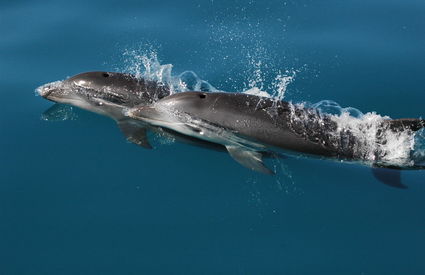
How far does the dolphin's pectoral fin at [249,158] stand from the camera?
259 inches

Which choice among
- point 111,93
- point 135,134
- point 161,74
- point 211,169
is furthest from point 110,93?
point 211,169

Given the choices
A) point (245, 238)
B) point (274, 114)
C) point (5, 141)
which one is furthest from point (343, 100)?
point (5, 141)

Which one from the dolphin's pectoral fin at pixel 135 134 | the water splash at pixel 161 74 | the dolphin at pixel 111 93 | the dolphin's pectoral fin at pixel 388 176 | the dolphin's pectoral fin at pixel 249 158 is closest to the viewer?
the dolphin's pectoral fin at pixel 388 176

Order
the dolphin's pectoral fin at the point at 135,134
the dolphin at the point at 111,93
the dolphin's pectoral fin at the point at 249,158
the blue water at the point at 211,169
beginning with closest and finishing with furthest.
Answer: the blue water at the point at 211,169 < the dolphin's pectoral fin at the point at 249,158 < the dolphin's pectoral fin at the point at 135,134 < the dolphin at the point at 111,93

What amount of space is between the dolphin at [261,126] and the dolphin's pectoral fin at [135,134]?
471mm

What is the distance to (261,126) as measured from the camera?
6688mm

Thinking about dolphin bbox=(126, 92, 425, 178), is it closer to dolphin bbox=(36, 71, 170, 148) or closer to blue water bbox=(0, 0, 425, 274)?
blue water bbox=(0, 0, 425, 274)

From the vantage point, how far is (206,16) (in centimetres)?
978

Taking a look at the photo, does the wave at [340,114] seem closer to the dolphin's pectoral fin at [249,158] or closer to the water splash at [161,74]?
the water splash at [161,74]

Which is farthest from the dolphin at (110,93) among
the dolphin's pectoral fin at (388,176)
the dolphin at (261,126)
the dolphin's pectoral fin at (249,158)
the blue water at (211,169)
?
the dolphin's pectoral fin at (388,176)

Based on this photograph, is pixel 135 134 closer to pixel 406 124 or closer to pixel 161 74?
pixel 161 74

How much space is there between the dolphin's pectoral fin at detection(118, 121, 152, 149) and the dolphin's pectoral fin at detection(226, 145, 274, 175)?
3.52ft

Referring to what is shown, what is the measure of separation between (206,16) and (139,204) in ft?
15.1

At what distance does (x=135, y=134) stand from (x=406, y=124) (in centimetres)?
335
